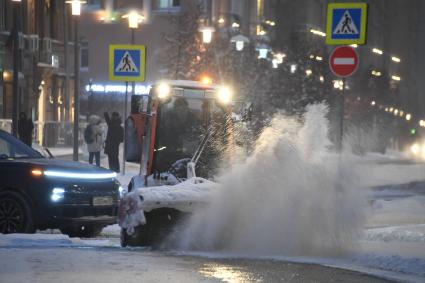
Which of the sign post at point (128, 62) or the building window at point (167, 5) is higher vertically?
the building window at point (167, 5)

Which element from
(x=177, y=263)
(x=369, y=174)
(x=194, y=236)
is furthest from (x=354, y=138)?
(x=177, y=263)

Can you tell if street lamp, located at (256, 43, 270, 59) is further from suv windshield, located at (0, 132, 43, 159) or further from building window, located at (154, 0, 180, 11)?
suv windshield, located at (0, 132, 43, 159)

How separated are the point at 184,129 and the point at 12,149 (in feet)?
8.24

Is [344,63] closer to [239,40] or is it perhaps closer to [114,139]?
[114,139]

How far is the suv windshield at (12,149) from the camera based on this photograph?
11984mm

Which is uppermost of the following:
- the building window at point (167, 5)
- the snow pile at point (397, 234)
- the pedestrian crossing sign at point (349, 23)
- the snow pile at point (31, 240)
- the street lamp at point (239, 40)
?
the building window at point (167, 5)

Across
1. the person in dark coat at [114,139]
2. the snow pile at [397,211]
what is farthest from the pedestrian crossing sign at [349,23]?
the person in dark coat at [114,139]

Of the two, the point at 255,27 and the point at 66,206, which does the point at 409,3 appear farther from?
the point at 66,206

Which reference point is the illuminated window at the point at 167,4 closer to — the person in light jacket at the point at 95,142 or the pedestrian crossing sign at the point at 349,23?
the person in light jacket at the point at 95,142

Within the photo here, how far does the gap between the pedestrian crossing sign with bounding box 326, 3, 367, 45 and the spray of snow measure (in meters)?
4.53

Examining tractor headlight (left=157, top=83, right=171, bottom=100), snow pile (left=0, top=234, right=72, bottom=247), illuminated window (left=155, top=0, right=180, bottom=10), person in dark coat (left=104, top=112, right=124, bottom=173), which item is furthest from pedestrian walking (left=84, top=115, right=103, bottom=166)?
illuminated window (left=155, top=0, right=180, bottom=10)

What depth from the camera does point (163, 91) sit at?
12398mm

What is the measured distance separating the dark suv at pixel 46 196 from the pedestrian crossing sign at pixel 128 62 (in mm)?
8153

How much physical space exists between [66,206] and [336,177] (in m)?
3.66
